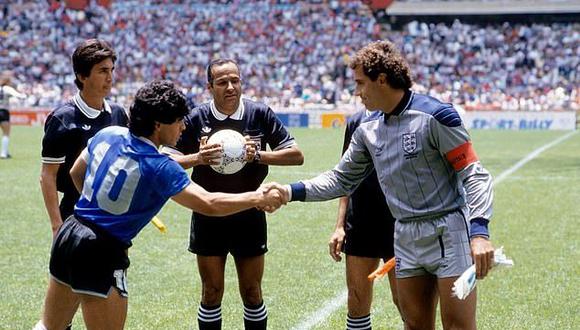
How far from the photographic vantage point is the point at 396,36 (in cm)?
4494

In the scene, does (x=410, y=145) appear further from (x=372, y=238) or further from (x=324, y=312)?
(x=324, y=312)

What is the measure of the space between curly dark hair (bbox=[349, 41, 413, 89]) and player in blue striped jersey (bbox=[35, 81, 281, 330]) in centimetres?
102

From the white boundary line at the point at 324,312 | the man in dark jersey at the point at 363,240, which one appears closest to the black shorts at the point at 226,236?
the man in dark jersey at the point at 363,240

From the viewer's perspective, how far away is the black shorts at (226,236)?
6.52 meters

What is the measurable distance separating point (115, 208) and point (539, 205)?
35.0 feet

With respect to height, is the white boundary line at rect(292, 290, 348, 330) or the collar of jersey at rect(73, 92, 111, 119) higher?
the collar of jersey at rect(73, 92, 111, 119)

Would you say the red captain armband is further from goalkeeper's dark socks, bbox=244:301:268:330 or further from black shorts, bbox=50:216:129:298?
goalkeeper's dark socks, bbox=244:301:268:330

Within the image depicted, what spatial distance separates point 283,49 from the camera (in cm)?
4541

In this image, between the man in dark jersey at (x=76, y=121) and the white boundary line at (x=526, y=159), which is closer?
the man in dark jersey at (x=76, y=121)

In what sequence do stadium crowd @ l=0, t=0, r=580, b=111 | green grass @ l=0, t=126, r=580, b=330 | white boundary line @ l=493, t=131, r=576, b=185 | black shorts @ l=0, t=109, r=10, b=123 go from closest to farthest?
green grass @ l=0, t=126, r=580, b=330 < white boundary line @ l=493, t=131, r=576, b=185 < black shorts @ l=0, t=109, r=10, b=123 < stadium crowd @ l=0, t=0, r=580, b=111

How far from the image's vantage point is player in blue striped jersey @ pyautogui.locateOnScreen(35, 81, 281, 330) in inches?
192

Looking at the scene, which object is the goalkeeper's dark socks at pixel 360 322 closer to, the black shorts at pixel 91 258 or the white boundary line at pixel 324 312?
the white boundary line at pixel 324 312

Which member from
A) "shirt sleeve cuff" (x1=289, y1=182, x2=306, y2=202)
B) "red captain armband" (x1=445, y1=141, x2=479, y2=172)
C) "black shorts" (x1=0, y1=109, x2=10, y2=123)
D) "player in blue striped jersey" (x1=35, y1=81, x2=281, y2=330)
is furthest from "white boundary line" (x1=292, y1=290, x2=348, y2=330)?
"black shorts" (x1=0, y1=109, x2=10, y2=123)

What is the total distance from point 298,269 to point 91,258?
16.3 feet
